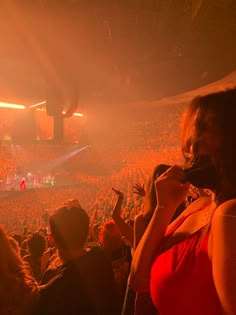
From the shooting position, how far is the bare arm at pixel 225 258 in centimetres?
66

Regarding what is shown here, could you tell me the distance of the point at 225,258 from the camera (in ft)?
2.19

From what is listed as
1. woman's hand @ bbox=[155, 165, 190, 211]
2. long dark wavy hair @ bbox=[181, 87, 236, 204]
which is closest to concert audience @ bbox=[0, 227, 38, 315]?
woman's hand @ bbox=[155, 165, 190, 211]

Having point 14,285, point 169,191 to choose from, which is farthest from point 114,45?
A: point 169,191

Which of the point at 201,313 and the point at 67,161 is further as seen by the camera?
the point at 67,161

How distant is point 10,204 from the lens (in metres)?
9.19

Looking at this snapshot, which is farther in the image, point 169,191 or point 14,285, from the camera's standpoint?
point 14,285

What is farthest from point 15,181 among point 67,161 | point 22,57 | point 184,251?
point 184,251

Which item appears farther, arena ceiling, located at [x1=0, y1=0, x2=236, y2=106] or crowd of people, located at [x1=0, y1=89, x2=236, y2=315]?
arena ceiling, located at [x1=0, y1=0, x2=236, y2=106]

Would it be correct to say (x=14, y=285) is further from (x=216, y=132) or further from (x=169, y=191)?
(x=216, y=132)

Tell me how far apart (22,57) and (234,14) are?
7.95ft

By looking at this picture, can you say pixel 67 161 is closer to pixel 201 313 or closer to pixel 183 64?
pixel 183 64

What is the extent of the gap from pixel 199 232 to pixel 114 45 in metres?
3.12

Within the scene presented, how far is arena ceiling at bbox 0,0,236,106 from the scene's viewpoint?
2.81 m

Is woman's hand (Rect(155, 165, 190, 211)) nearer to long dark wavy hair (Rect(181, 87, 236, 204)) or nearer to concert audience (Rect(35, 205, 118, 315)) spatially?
long dark wavy hair (Rect(181, 87, 236, 204))
